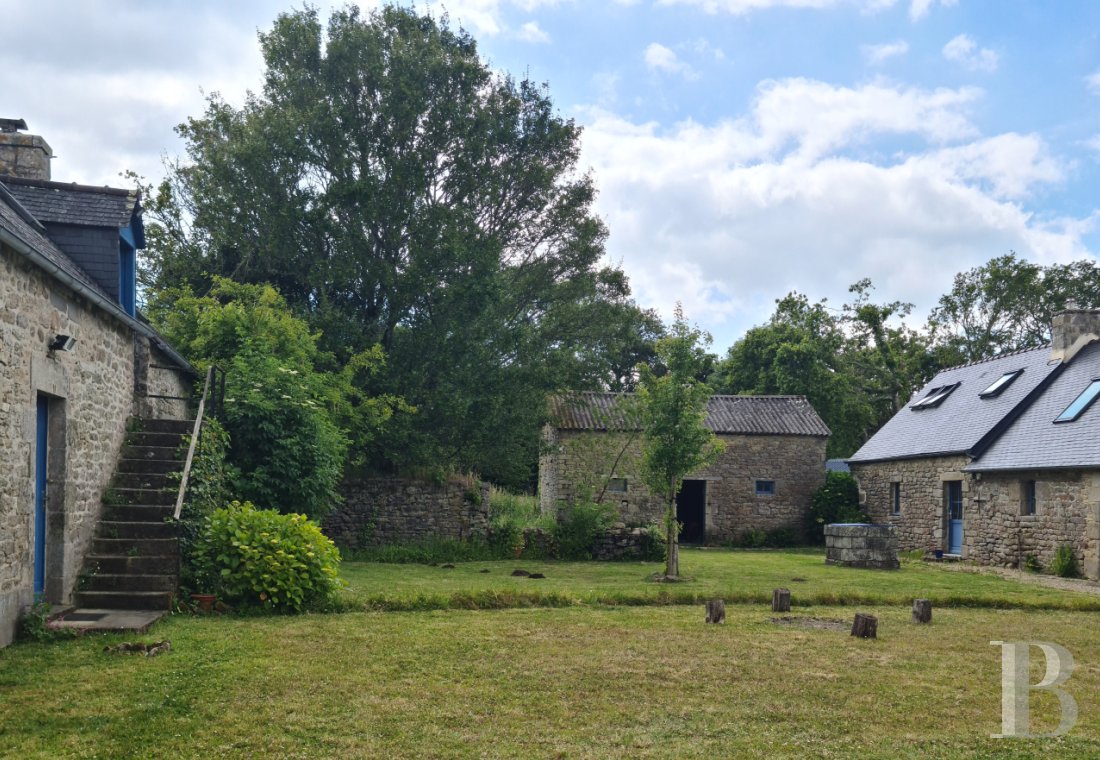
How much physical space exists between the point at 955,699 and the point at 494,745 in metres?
3.89

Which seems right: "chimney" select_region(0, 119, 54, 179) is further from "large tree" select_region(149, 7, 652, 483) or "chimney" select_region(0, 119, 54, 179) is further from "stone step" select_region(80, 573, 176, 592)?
"large tree" select_region(149, 7, 652, 483)

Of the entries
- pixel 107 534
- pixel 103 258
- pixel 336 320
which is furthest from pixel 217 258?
pixel 107 534

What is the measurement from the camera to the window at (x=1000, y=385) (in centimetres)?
2253

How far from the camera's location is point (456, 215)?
21734 millimetres

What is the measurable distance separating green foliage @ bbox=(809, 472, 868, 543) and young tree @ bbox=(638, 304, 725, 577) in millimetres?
12348

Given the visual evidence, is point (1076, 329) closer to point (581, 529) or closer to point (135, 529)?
point (581, 529)

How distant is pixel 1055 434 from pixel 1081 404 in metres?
0.86

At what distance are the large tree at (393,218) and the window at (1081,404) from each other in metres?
11.3

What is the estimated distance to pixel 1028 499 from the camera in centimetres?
1919

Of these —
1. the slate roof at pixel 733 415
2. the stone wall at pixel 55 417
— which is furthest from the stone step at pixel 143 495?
the slate roof at pixel 733 415

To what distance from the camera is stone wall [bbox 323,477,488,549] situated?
19906mm

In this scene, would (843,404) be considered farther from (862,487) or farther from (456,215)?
(456,215)

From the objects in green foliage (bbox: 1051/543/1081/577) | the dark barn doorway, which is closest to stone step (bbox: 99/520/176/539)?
green foliage (bbox: 1051/543/1081/577)

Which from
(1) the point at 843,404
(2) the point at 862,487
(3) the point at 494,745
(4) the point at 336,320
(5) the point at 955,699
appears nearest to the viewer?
(3) the point at 494,745
